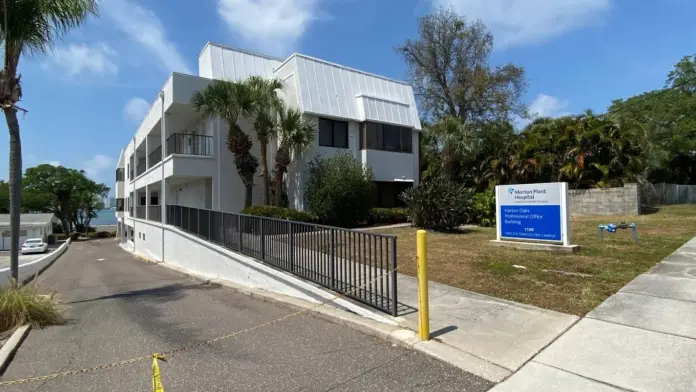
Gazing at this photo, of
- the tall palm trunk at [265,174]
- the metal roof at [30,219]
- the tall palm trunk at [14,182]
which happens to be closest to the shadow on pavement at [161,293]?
the tall palm trunk at [14,182]

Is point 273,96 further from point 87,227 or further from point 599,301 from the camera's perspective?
point 87,227

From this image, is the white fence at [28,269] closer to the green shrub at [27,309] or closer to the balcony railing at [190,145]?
the green shrub at [27,309]

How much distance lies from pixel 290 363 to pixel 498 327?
2576 millimetres

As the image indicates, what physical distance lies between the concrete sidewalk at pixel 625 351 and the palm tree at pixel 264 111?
46.2 feet

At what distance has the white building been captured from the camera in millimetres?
18312

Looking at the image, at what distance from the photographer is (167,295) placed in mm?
9188

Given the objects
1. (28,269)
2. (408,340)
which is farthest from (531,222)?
(28,269)

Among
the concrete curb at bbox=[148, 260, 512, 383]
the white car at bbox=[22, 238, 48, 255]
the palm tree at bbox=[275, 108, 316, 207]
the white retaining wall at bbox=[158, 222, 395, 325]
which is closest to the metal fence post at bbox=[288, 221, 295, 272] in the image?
the white retaining wall at bbox=[158, 222, 395, 325]

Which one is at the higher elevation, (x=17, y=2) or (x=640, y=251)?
(x=17, y=2)

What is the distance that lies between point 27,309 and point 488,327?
677 centimetres

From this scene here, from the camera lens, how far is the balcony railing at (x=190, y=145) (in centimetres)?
1866

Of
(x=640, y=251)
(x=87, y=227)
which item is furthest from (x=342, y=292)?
(x=87, y=227)

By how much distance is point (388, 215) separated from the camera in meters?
19.7

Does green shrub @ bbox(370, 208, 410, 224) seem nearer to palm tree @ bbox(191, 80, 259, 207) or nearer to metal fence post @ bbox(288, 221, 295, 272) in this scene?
palm tree @ bbox(191, 80, 259, 207)
